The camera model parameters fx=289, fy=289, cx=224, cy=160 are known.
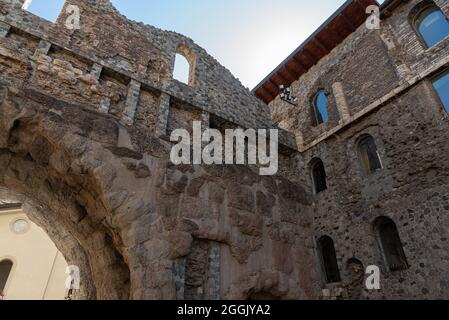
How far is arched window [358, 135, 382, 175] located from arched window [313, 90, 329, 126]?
148cm

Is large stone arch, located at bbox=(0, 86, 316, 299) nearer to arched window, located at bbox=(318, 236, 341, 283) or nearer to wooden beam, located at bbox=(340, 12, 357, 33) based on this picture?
arched window, located at bbox=(318, 236, 341, 283)

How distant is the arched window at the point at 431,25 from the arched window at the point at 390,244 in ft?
13.8

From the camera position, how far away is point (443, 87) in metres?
5.87

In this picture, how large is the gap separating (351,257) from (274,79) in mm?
7391

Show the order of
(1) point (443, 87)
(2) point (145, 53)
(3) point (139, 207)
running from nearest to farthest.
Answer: (3) point (139, 207), (1) point (443, 87), (2) point (145, 53)

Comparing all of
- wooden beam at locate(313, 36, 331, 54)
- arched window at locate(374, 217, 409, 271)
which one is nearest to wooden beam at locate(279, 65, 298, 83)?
wooden beam at locate(313, 36, 331, 54)

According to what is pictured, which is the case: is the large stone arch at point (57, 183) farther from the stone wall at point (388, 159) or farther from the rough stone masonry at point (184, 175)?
the stone wall at point (388, 159)

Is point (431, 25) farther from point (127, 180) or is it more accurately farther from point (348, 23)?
point (127, 180)

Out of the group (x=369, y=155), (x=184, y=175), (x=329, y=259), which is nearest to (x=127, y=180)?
(x=184, y=175)

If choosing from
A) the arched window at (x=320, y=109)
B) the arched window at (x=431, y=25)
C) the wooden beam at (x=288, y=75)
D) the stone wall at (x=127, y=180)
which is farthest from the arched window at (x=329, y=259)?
the wooden beam at (x=288, y=75)

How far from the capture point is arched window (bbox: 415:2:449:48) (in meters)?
6.51

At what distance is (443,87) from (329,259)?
4.30 metres

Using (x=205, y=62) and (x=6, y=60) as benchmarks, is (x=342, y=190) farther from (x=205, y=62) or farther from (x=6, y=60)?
(x=6, y=60)
